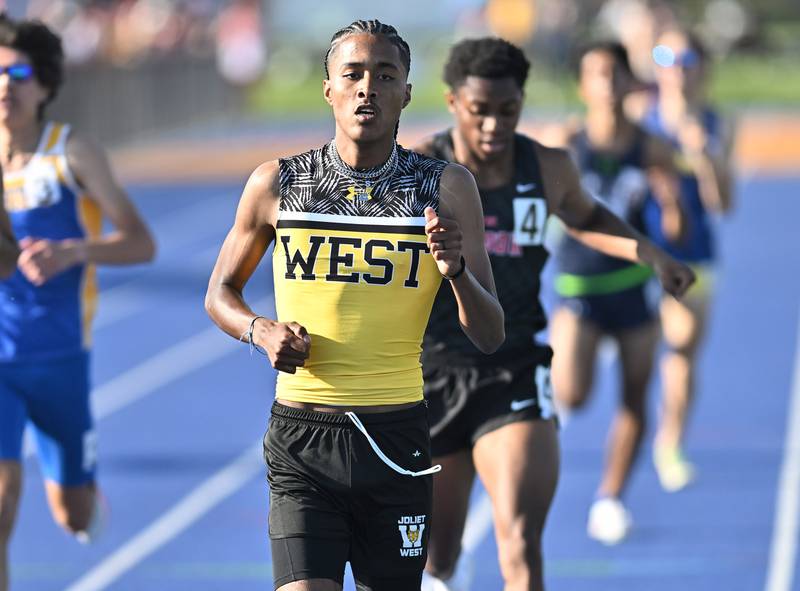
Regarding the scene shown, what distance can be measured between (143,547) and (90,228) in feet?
7.81

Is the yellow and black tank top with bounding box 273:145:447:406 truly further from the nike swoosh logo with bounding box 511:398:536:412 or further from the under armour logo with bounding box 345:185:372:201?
the nike swoosh logo with bounding box 511:398:536:412

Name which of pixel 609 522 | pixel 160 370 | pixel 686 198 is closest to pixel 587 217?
pixel 609 522

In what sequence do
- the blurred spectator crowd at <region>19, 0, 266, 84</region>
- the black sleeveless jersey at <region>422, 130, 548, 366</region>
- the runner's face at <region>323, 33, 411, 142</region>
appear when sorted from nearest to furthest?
the runner's face at <region>323, 33, 411, 142</region> → the black sleeveless jersey at <region>422, 130, 548, 366</region> → the blurred spectator crowd at <region>19, 0, 266, 84</region>

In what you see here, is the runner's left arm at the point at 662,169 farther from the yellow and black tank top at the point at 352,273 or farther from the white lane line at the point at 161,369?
the white lane line at the point at 161,369

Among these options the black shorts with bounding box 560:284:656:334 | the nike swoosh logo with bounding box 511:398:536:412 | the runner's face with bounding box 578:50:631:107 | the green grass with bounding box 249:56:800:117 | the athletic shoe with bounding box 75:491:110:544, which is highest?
the green grass with bounding box 249:56:800:117

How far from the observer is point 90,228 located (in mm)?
6297

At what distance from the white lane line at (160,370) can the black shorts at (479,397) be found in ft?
16.3

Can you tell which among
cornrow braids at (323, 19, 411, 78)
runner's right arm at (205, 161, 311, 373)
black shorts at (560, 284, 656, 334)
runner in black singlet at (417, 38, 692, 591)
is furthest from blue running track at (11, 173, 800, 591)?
cornrow braids at (323, 19, 411, 78)

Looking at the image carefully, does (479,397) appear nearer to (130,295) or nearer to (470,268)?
(470,268)

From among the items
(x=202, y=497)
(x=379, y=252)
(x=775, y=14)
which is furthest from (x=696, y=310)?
(x=775, y=14)

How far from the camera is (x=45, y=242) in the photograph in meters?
5.98

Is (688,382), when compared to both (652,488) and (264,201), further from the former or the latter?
(264,201)

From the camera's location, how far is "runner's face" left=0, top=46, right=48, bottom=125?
5.98 meters

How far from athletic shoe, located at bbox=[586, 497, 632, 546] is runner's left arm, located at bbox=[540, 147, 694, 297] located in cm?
254
